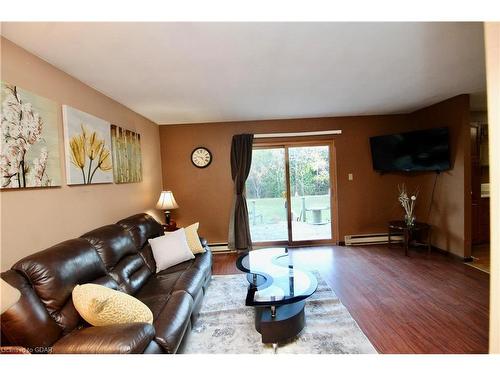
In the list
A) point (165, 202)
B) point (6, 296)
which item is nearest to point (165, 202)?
point (165, 202)

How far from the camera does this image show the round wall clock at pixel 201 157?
4410 millimetres

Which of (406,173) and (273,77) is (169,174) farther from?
(406,173)

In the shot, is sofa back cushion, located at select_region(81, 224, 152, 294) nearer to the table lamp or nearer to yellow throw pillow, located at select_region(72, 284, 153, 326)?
yellow throw pillow, located at select_region(72, 284, 153, 326)

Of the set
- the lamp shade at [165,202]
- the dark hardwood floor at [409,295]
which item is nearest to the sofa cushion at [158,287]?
the dark hardwood floor at [409,295]

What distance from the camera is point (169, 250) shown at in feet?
8.71

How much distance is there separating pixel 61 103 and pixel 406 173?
5.13 meters

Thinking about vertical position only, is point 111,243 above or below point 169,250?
above

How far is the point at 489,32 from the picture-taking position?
3.85 feet

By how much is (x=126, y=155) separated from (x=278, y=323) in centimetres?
266

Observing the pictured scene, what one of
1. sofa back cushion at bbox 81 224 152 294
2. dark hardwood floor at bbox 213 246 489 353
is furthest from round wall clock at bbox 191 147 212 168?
sofa back cushion at bbox 81 224 152 294

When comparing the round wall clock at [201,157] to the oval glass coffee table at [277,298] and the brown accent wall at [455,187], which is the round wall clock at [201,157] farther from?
the brown accent wall at [455,187]

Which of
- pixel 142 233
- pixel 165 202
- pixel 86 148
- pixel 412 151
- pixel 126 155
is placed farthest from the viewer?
pixel 412 151

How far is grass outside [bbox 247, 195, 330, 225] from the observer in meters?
4.52

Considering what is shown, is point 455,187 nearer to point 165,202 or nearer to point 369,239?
point 369,239
